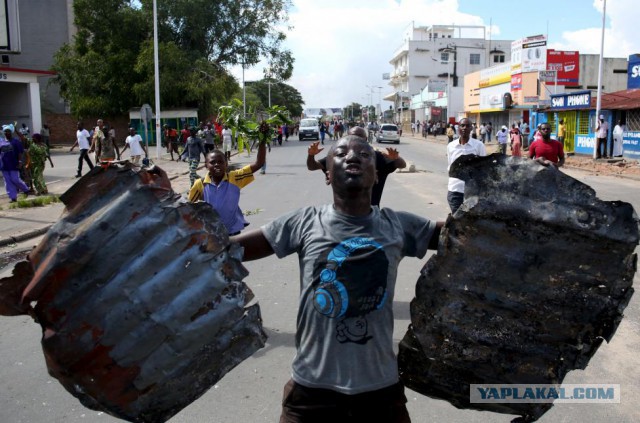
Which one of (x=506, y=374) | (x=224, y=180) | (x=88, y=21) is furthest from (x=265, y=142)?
(x=88, y=21)

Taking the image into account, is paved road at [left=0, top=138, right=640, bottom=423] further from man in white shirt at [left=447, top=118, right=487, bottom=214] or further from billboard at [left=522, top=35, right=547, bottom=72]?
billboard at [left=522, top=35, right=547, bottom=72]

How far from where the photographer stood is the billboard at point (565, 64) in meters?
41.2

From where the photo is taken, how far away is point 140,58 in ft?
125

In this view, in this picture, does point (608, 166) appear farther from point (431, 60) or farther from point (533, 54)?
point (431, 60)

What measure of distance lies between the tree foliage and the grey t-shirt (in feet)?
124

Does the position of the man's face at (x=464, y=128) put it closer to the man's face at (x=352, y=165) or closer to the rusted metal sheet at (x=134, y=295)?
the man's face at (x=352, y=165)

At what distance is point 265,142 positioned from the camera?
19.0 feet

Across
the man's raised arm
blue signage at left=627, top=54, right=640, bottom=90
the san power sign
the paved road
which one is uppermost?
blue signage at left=627, top=54, right=640, bottom=90

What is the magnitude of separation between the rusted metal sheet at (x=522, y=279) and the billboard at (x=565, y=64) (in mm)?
42823

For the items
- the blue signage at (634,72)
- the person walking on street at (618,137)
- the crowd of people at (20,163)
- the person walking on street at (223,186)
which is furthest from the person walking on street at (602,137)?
the person walking on street at (223,186)

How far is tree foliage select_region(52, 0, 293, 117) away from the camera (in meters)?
38.8

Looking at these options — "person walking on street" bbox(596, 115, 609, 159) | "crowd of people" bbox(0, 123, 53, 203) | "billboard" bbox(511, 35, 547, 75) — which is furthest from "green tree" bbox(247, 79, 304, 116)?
"crowd of people" bbox(0, 123, 53, 203)

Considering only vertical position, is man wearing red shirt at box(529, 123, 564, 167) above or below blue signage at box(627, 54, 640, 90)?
below

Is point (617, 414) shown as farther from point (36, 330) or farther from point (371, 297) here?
point (36, 330)
